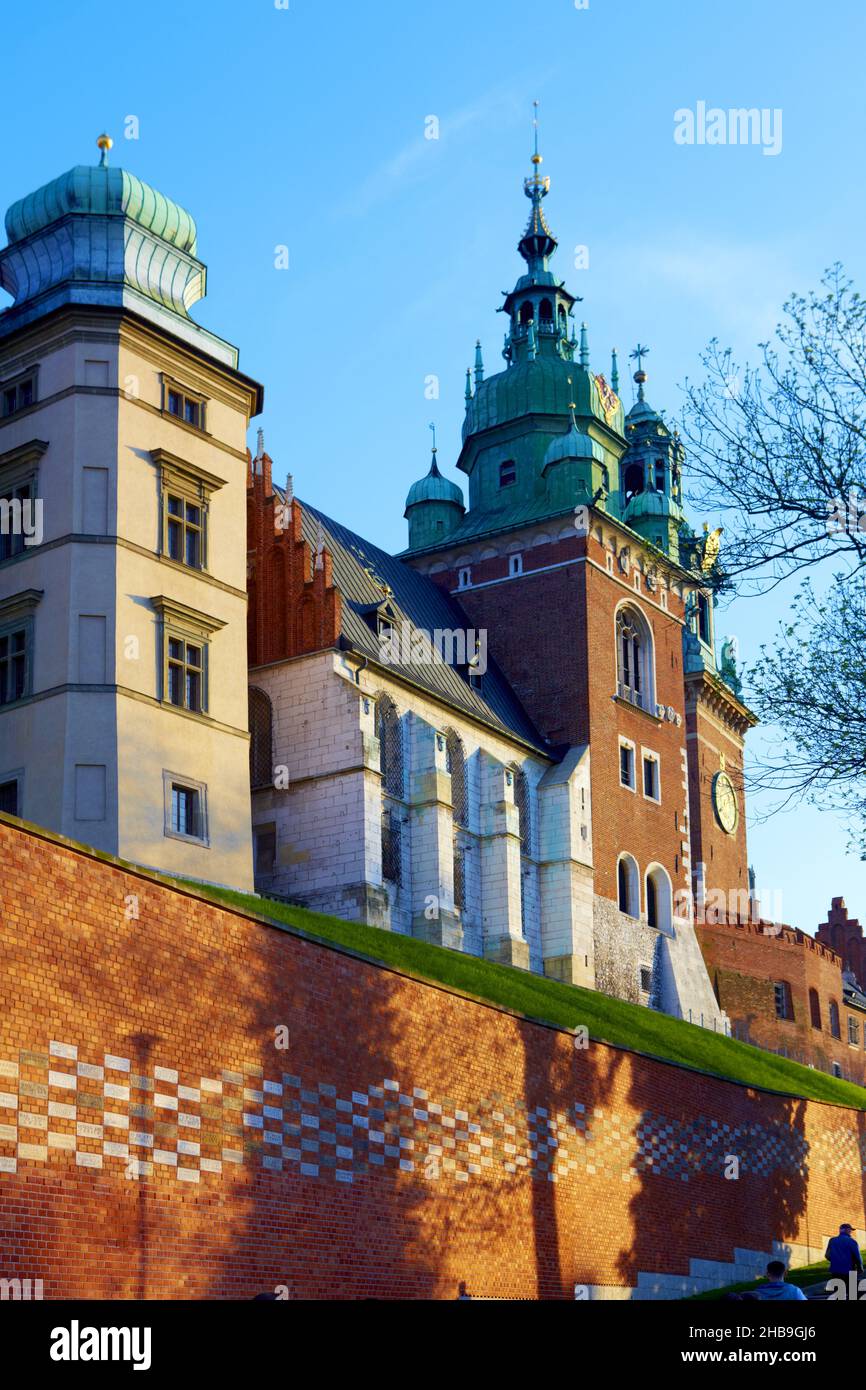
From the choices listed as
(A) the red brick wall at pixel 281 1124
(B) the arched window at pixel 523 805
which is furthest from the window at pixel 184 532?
(B) the arched window at pixel 523 805

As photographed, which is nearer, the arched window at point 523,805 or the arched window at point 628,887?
the arched window at point 523,805

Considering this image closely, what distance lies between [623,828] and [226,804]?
21.5m

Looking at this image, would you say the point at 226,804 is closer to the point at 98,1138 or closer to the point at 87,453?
the point at 87,453

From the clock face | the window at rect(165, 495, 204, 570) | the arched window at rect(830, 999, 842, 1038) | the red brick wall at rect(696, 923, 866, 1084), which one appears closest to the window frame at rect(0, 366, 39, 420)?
the window at rect(165, 495, 204, 570)

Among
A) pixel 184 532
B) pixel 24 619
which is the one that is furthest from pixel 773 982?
pixel 24 619

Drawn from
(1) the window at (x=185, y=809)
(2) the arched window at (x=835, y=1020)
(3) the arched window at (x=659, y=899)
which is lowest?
(2) the arched window at (x=835, y=1020)

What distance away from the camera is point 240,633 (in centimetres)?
3772

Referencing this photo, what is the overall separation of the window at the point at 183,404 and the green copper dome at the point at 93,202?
3.30 metres

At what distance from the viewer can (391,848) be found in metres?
44.3

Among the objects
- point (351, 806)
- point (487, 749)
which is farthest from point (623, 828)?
point (351, 806)

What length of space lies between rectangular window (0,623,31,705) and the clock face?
3698 cm

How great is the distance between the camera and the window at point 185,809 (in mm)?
34219

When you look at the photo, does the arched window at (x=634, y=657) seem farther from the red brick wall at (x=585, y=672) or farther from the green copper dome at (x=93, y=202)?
the green copper dome at (x=93, y=202)

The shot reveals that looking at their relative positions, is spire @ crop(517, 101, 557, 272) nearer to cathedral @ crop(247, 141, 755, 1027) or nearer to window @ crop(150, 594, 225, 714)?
cathedral @ crop(247, 141, 755, 1027)
